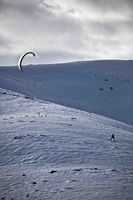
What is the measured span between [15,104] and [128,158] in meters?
9.29

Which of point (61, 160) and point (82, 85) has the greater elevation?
point (82, 85)

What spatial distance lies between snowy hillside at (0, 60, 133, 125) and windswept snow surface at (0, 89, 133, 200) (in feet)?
36.6

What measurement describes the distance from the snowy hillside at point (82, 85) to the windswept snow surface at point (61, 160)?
11.1 metres

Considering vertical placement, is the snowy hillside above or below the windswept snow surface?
above

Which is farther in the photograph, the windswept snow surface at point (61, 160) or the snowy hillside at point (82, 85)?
the snowy hillside at point (82, 85)

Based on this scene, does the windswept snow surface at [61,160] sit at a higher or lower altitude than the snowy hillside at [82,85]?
lower

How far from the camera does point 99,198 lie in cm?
718

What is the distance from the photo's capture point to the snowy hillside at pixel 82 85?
2702 centimetres

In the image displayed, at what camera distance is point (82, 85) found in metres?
32.5

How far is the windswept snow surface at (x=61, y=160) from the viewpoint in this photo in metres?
7.73

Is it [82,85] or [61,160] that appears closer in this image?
[61,160]

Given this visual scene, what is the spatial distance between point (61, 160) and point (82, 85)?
2275cm

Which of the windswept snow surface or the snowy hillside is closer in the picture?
the windswept snow surface

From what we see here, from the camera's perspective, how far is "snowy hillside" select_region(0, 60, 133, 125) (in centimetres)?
2702
